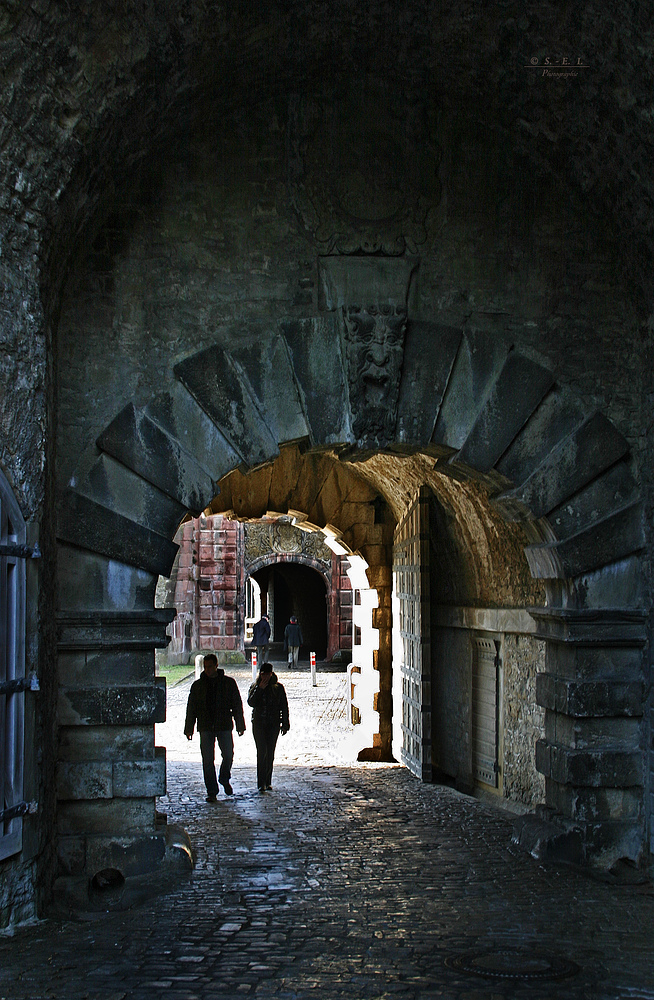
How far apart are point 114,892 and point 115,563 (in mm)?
1982

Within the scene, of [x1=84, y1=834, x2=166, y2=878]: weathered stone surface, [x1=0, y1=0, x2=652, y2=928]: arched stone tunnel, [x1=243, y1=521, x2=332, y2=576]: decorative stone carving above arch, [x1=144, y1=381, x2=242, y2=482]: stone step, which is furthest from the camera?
[x1=243, y1=521, x2=332, y2=576]: decorative stone carving above arch

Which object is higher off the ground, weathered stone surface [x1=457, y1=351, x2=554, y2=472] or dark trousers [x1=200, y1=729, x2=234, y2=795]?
weathered stone surface [x1=457, y1=351, x2=554, y2=472]

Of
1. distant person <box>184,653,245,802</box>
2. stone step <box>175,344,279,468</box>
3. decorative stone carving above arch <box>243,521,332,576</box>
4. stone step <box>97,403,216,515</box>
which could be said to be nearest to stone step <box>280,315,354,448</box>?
stone step <box>175,344,279,468</box>

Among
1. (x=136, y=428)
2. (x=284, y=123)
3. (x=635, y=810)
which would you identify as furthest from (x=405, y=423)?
(x=635, y=810)

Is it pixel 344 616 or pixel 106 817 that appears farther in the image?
pixel 344 616

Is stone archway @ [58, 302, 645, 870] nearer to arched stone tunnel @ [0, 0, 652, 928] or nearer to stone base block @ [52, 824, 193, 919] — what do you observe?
arched stone tunnel @ [0, 0, 652, 928]

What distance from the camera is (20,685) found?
4.95 metres

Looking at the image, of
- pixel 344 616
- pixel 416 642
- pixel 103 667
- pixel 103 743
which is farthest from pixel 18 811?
pixel 344 616

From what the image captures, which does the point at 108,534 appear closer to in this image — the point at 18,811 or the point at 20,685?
the point at 20,685

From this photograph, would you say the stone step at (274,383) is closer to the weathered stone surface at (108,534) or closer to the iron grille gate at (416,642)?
the weathered stone surface at (108,534)

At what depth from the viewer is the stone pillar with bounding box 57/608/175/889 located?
5797mm

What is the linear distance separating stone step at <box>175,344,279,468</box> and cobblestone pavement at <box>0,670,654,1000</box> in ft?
9.17

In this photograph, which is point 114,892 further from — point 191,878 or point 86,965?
point 86,965

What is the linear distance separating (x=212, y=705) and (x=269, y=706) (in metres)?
0.63
